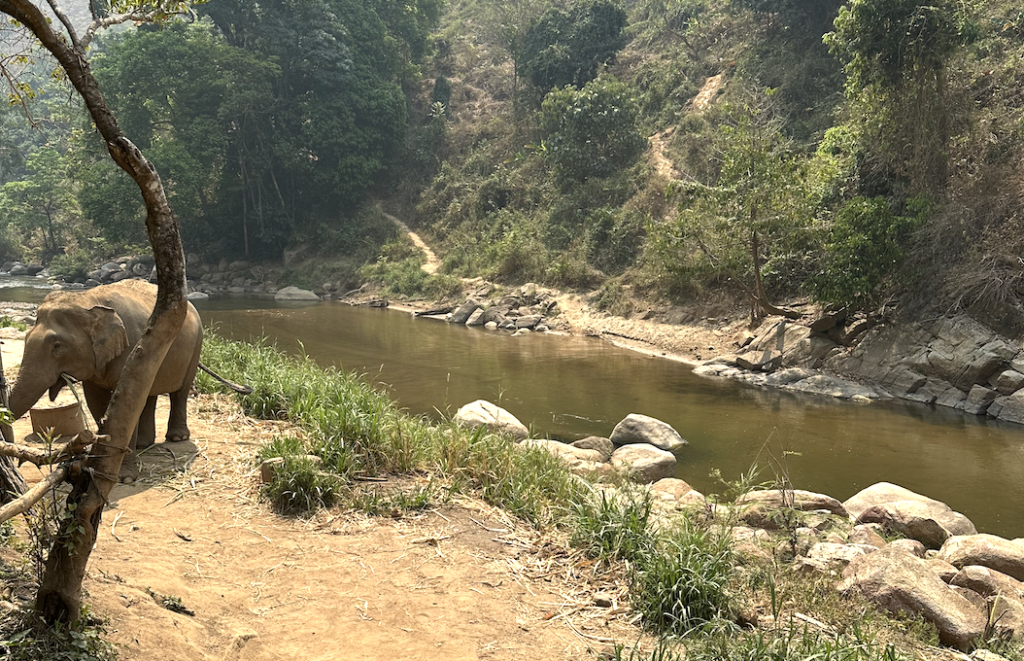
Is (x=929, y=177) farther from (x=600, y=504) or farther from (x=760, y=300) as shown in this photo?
(x=600, y=504)

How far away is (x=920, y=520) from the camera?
7.28 m

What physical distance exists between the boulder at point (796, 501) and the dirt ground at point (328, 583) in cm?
286

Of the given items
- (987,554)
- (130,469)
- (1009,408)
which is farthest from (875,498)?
(130,469)

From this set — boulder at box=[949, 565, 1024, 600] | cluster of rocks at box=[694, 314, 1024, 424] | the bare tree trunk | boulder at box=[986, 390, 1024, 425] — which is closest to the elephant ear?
the bare tree trunk

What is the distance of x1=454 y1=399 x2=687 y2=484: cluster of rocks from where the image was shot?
8.64 metres

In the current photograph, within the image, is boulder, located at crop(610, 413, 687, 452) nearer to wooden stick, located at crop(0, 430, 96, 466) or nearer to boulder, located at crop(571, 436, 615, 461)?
boulder, located at crop(571, 436, 615, 461)

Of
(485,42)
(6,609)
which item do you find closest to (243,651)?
(6,609)

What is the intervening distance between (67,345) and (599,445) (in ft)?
22.3

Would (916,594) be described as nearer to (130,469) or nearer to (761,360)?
(130,469)

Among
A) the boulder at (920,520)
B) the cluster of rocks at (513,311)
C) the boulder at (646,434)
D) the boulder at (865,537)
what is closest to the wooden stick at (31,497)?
the boulder at (865,537)

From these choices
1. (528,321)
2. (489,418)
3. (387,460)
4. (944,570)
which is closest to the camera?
(944,570)

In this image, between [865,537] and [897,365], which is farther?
[897,365]

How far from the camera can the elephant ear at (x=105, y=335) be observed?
5672 millimetres

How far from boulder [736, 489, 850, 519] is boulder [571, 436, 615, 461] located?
278 cm
